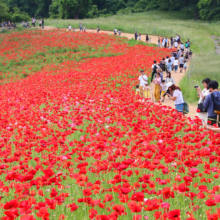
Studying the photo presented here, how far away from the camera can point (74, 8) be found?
64312mm

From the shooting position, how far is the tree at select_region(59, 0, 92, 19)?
62328 mm

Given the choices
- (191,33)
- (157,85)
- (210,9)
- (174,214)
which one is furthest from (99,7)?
(174,214)

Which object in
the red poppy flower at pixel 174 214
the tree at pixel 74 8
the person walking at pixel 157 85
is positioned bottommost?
the person walking at pixel 157 85

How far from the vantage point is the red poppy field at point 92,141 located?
3.62 metres

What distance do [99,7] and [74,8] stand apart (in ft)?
70.0

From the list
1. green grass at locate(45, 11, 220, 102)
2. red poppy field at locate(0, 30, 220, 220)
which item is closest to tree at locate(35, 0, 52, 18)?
green grass at locate(45, 11, 220, 102)

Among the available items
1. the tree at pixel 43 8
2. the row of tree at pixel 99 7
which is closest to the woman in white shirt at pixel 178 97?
the row of tree at pixel 99 7

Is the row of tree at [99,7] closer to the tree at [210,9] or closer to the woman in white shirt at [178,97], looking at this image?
the tree at [210,9]

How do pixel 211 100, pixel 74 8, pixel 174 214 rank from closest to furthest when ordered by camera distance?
1. pixel 174 214
2. pixel 211 100
3. pixel 74 8

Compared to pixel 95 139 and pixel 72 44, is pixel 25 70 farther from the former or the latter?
pixel 95 139

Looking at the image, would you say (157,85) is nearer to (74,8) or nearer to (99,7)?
(74,8)

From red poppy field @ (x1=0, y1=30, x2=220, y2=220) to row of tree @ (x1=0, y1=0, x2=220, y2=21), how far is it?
2488 centimetres

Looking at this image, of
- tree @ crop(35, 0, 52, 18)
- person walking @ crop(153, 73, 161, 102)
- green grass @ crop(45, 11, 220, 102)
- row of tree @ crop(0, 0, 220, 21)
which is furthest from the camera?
tree @ crop(35, 0, 52, 18)

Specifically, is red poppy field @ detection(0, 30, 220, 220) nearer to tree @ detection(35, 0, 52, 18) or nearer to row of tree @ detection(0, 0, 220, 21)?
row of tree @ detection(0, 0, 220, 21)
